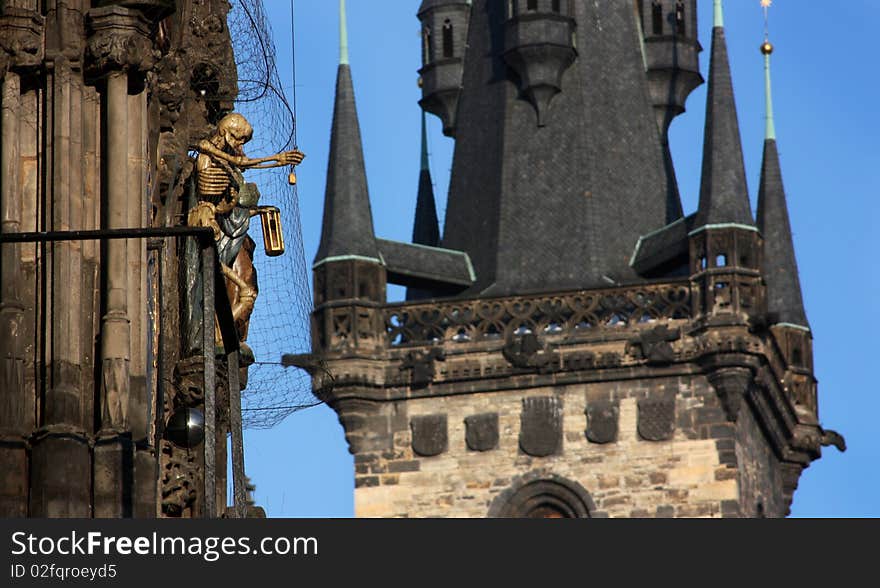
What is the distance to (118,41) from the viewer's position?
2708 centimetres

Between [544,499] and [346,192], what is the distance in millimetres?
9228

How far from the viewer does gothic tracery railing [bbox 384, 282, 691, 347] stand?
91.5m

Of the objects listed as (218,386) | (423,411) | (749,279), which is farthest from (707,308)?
(218,386)

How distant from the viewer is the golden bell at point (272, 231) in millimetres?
28844

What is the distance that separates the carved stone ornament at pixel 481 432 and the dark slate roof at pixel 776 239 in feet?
28.3

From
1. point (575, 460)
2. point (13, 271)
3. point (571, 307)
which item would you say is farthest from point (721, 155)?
point (13, 271)

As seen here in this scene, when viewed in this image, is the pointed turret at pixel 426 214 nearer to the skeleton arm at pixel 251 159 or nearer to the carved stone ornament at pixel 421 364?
the carved stone ornament at pixel 421 364

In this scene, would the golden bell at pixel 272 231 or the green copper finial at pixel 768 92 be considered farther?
the green copper finial at pixel 768 92

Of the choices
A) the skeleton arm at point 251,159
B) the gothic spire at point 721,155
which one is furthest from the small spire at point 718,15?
the skeleton arm at point 251,159

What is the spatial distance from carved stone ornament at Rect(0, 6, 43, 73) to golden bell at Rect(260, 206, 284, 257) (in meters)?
2.60

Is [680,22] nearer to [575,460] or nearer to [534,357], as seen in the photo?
[534,357]

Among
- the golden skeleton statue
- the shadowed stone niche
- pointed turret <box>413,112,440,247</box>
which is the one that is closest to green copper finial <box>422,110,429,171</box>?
pointed turret <box>413,112,440,247</box>

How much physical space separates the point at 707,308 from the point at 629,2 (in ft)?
38.4

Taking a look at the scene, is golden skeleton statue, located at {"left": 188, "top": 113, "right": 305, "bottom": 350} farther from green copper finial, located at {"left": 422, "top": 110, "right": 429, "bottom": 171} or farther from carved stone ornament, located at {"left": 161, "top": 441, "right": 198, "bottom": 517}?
green copper finial, located at {"left": 422, "top": 110, "right": 429, "bottom": 171}
